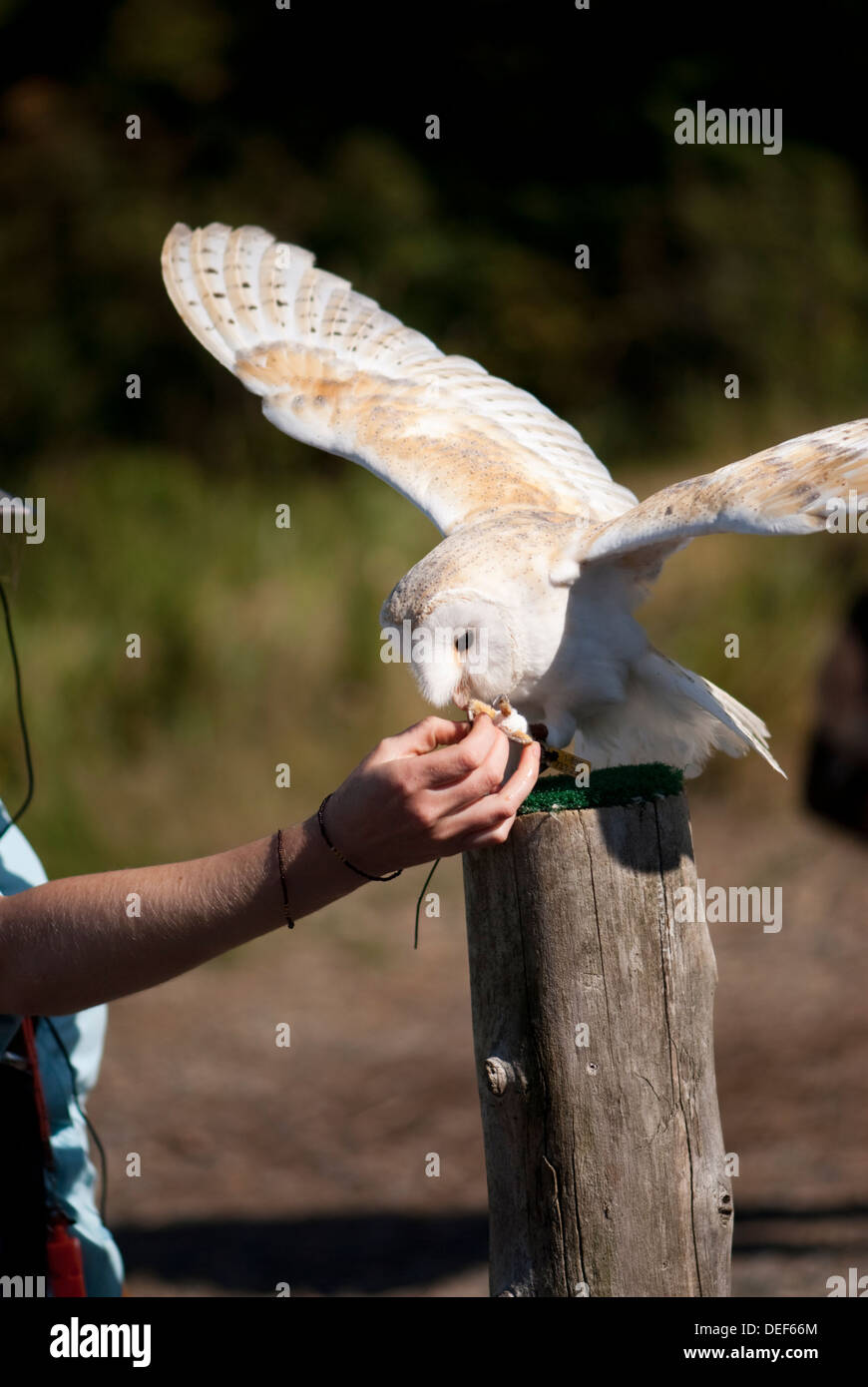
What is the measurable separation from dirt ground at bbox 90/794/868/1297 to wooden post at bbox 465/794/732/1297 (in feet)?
6.51

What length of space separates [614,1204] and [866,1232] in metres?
2.82

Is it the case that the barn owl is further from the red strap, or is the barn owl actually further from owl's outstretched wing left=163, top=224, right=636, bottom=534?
the red strap

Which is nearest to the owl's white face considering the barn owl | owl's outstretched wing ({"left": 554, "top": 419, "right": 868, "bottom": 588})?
the barn owl

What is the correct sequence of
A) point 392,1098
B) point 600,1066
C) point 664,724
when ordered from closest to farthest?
point 600,1066 < point 664,724 < point 392,1098

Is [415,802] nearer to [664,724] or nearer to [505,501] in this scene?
[664,724]

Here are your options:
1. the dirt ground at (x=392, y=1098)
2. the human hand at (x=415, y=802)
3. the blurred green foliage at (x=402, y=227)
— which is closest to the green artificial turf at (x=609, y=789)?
the human hand at (x=415, y=802)

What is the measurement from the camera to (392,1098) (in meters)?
5.42

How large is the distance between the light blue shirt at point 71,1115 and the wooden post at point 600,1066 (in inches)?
29.6

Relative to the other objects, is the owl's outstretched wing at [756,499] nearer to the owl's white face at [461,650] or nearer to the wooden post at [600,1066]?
the owl's white face at [461,650]

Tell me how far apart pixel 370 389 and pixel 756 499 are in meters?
1.48

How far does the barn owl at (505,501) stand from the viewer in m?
2.14

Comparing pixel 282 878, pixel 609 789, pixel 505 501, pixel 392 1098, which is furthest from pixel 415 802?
pixel 392 1098

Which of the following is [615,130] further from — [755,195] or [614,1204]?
[614,1204]

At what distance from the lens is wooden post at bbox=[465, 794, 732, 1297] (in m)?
1.79
